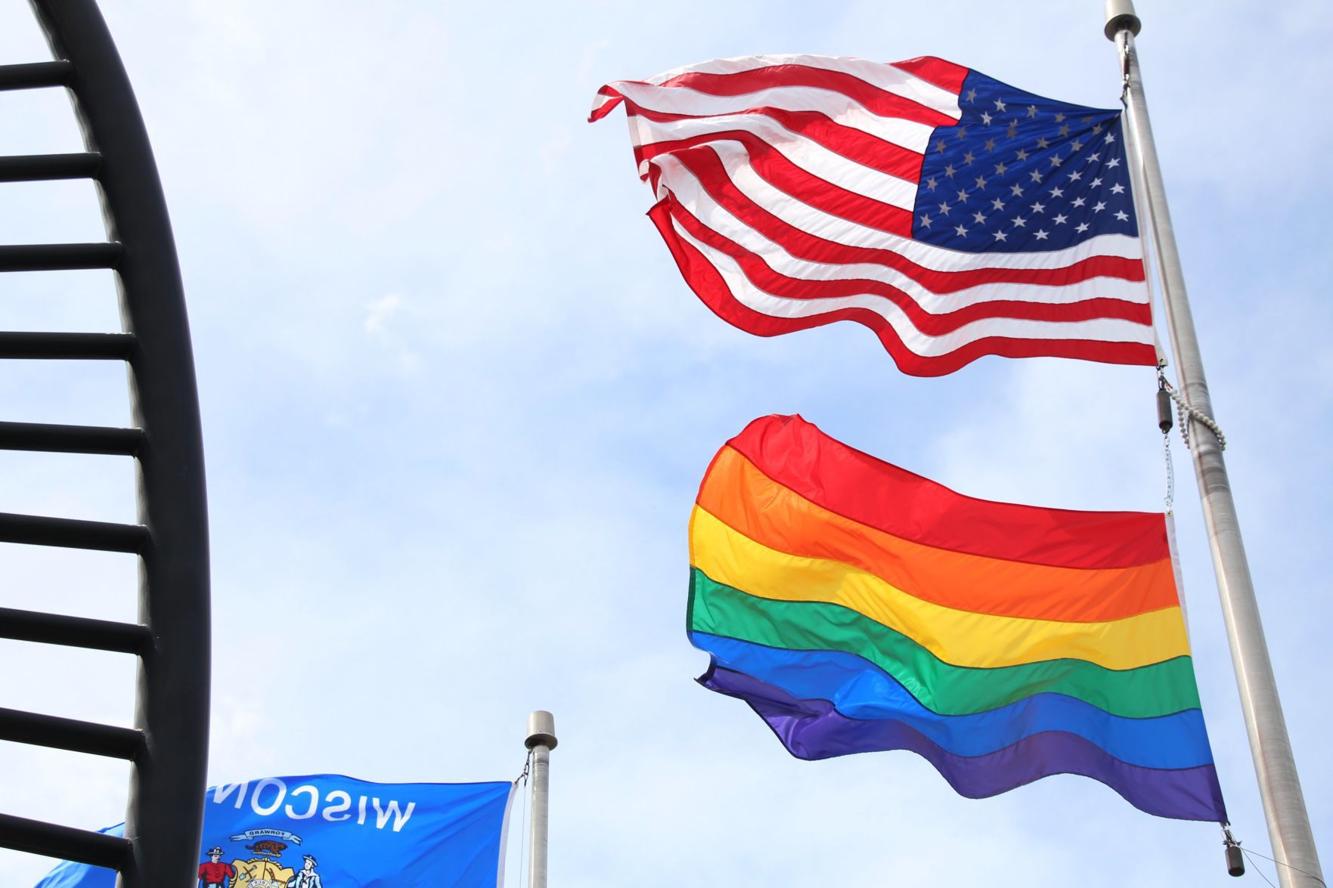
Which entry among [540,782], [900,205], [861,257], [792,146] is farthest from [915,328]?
[540,782]

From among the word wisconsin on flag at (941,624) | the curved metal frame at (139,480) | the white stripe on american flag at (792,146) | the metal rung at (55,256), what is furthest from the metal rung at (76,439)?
the white stripe on american flag at (792,146)

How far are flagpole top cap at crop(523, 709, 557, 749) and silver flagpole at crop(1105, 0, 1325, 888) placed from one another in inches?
275

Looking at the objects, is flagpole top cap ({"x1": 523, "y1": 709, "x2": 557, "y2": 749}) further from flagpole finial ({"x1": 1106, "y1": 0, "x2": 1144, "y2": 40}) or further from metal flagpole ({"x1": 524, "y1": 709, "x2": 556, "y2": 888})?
flagpole finial ({"x1": 1106, "y1": 0, "x2": 1144, "y2": 40})

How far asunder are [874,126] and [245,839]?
7833 millimetres

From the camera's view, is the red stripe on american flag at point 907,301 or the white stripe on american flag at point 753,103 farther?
the white stripe on american flag at point 753,103

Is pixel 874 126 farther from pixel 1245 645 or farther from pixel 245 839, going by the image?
pixel 245 839

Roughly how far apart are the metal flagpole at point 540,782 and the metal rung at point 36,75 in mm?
11788

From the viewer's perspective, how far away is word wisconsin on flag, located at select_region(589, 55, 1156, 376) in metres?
10.5

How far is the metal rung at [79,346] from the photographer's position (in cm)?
218

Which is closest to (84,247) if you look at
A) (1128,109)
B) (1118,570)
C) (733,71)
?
(1118,570)

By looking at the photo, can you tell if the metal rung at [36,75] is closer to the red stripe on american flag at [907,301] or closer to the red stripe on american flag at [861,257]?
the red stripe on american flag at [907,301]

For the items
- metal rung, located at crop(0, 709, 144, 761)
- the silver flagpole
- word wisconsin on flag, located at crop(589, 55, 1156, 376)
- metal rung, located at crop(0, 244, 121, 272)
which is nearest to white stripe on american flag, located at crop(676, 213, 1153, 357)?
word wisconsin on flag, located at crop(589, 55, 1156, 376)

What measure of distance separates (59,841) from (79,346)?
673 millimetres

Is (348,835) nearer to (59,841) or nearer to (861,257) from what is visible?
(861,257)
